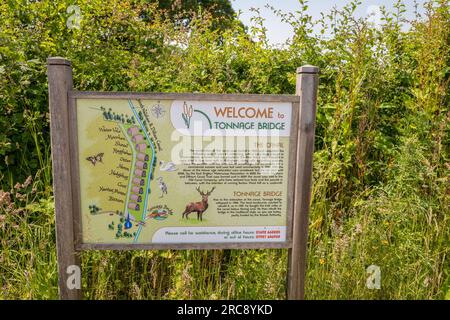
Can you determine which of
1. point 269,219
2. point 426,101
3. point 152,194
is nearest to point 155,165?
point 152,194

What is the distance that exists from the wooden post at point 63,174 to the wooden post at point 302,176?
4.57 ft

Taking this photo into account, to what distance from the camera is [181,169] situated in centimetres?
249

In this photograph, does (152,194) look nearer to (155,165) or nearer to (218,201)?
(155,165)

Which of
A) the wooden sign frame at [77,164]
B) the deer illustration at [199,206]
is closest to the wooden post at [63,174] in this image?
the wooden sign frame at [77,164]

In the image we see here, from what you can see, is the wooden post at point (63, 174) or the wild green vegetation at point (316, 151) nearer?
the wooden post at point (63, 174)

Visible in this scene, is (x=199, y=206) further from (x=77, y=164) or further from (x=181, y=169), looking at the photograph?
(x=77, y=164)

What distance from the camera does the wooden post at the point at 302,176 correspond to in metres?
2.48

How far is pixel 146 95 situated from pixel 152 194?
61 centimetres

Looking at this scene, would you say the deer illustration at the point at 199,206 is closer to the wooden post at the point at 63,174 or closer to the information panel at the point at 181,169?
the information panel at the point at 181,169

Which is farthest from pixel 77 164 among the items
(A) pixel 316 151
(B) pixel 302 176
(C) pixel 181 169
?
(A) pixel 316 151

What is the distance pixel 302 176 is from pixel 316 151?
1401 millimetres

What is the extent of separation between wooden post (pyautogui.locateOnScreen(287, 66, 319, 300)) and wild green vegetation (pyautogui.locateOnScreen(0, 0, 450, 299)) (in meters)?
0.23

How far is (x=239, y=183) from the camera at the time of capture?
253 cm

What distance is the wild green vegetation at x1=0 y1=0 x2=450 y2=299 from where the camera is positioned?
293 cm
